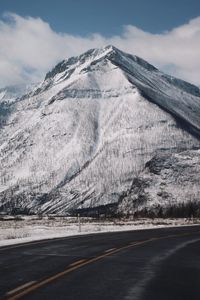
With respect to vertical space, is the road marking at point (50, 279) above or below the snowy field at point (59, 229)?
below

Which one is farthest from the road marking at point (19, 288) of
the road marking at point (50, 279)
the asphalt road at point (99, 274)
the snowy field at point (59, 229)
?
the snowy field at point (59, 229)

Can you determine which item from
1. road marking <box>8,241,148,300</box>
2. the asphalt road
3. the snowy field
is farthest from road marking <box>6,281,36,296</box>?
the snowy field

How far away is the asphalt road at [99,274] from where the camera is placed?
37.1 ft

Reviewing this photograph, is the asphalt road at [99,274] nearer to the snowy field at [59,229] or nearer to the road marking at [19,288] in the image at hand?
the road marking at [19,288]

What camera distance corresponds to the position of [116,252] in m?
21.1

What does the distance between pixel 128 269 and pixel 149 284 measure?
9.46 feet

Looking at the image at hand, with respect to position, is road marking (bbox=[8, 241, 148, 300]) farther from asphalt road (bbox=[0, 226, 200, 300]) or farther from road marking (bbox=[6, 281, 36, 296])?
road marking (bbox=[6, 281, 36, 296])

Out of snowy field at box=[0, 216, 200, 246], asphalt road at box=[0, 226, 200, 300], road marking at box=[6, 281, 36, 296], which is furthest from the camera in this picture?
snowy field at box=[0, 216, 200, 246]

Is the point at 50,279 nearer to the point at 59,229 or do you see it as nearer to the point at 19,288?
the point at 19,288

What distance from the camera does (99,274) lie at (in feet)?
47.1

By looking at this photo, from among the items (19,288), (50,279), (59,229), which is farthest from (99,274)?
(59,229)

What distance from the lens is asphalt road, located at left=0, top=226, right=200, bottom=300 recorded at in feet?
37.1

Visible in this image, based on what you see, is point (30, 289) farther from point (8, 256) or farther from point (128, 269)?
point (8, 256)

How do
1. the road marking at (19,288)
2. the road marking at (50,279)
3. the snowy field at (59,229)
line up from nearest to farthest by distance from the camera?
the road marking at (50,279)
the road marking at (19,288)
the snowy field at (59,229)
